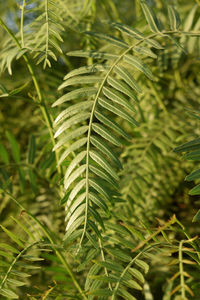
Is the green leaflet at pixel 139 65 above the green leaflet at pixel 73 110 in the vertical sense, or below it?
above

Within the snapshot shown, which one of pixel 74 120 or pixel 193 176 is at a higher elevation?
pixel 74 120

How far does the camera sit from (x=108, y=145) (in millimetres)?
742

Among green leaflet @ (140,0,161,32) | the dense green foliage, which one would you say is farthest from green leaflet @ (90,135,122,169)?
green leaflet @ (140,0,161,32)

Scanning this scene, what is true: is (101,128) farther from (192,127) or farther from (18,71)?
(18,71)

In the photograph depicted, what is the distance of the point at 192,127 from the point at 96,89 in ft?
2.06

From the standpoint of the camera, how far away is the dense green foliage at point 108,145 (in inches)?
29.1

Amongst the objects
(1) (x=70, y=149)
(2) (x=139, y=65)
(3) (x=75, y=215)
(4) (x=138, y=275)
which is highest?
(2) (x=139, y=65)

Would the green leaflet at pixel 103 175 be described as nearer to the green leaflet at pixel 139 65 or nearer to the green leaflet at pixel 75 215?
the green leaflet at pixel 75 215

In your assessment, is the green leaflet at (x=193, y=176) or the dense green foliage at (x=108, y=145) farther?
the dense green foliage at (x=108, y=145)

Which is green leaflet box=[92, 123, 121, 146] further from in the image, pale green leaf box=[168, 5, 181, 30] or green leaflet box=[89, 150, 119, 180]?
pale green leaf box=[168, 5, 181, 30]

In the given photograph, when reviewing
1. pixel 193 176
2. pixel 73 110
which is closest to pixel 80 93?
pixel 73 110

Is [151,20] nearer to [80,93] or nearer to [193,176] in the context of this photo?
[80,93]

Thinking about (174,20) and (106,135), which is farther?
(174,20)

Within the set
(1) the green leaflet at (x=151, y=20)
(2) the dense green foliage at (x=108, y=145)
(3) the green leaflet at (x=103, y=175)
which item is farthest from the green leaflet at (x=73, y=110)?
(1) the green leaflet at (x=151, y=20)
